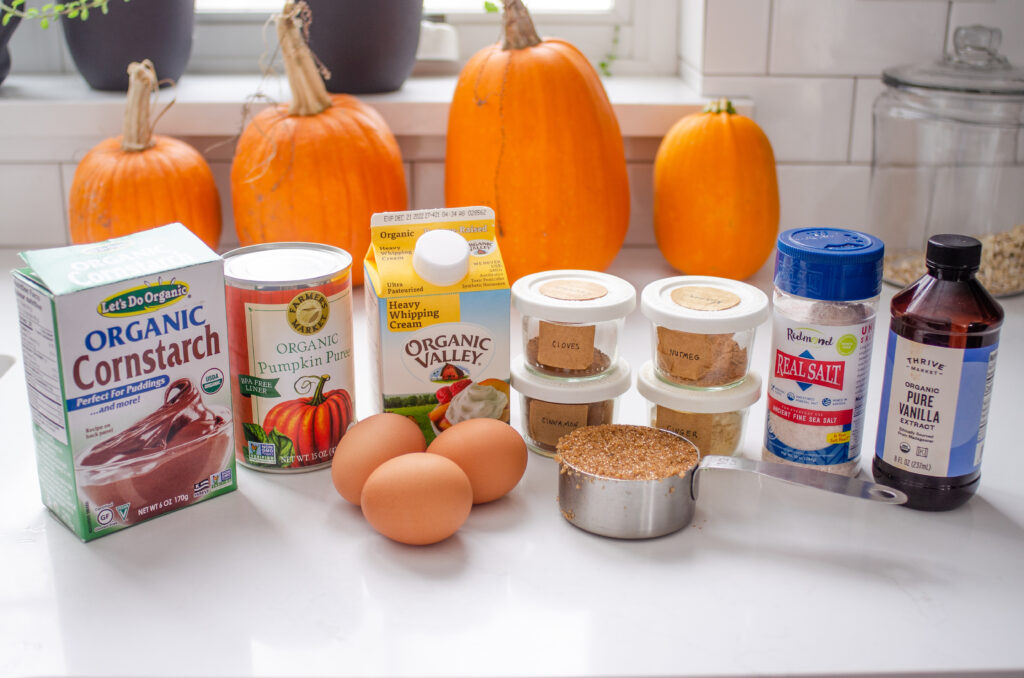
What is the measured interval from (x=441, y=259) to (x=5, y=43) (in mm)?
861

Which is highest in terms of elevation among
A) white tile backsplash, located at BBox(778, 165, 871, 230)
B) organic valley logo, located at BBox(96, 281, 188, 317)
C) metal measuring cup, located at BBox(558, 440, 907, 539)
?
organic valley logo, located at BBox(96, 281, 188, 317)

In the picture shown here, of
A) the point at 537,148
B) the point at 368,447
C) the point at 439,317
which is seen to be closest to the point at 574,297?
the point at 439,317

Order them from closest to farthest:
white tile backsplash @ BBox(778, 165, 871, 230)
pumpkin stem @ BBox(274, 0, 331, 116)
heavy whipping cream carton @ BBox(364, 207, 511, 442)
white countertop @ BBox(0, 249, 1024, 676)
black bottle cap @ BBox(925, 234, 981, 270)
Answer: white countertop @ BBox(0, 249, 1024, 676), black bottle cap @ BBox(925, 234, 981, 270), heavy whipping cream carton @ BBox(364, 207, 511, 442), pumpkin stem @ BBox(274, 0, 331, 116), white tile backsplash @ BBox(778, 165, 871, 230)

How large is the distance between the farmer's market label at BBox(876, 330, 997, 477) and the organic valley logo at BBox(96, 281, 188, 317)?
1.85 feet

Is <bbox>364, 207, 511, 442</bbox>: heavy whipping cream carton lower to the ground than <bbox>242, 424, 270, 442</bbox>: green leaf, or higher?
higher

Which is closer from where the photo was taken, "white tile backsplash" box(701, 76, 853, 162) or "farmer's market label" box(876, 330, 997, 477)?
"farmer's market label" box(876, 330, 997, 477)

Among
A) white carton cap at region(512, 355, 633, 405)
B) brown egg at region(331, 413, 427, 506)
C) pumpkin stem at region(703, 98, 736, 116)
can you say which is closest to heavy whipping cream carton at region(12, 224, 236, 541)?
brown egg at region(331, 413, 427, 506)

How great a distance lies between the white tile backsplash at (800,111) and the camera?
4.41 ft

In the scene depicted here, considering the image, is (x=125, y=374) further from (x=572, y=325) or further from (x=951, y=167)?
(x=951, y=167)

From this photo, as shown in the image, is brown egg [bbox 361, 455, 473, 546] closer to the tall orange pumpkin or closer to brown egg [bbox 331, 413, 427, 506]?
brown egg [bbox 331, 413, 427, 506]

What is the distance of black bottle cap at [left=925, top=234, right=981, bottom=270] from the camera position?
73 cm

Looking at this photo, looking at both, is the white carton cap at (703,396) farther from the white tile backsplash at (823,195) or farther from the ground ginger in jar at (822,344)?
the white tile backsplash at (823,195)

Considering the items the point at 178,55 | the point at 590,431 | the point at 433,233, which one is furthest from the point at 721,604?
the point at 178,55

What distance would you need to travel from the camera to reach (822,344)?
2.59 ft
